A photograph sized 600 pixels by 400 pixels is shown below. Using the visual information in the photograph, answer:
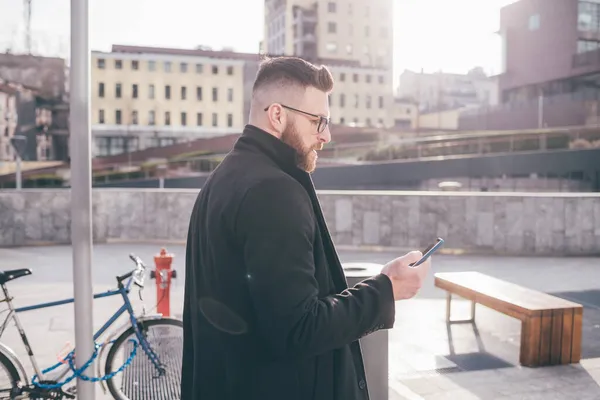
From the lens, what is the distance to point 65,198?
13711 millimetres

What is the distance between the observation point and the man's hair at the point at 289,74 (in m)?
2.11

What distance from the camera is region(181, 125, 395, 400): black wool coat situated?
1.85 meters

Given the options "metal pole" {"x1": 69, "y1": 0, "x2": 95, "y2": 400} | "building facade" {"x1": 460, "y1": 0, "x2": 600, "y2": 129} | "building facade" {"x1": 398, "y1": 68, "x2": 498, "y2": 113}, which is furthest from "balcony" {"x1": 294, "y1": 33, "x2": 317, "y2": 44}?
"metal pole" {"x1": 69, "y1": 0, "x2": 95, "y2": 400}

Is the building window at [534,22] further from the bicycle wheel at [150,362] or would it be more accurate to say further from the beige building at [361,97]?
the bicycle wheel at [150,362]

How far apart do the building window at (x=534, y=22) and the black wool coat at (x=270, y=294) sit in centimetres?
5408

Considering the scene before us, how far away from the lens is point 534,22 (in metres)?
51.3

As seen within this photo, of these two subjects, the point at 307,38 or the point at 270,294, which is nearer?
the point at 270,294

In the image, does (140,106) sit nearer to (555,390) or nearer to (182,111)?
(182,111)

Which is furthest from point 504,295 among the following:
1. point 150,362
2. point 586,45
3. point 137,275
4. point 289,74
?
point 586,45

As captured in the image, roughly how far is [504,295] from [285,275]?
489 centimetres

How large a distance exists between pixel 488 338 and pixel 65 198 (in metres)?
9.99

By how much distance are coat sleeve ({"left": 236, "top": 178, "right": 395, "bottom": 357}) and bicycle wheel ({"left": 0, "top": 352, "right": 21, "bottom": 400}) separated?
9.24 feet

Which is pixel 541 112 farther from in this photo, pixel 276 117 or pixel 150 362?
pixel 276 117

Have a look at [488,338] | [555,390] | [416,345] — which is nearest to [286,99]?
[555,390]
